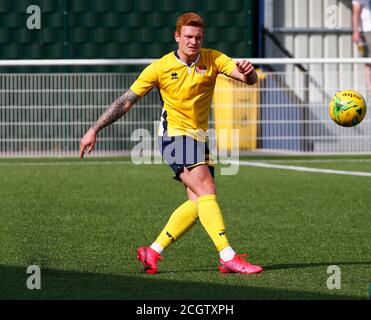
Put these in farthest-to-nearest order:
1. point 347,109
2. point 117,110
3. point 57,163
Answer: point 57,163, point 347,109, point 117,110

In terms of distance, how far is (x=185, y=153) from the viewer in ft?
30.0

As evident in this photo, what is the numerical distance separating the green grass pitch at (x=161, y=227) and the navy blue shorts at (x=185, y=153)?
2.49 feet

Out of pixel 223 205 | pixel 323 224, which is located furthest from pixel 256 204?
pixel 323 224

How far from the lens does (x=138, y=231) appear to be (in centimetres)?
1134

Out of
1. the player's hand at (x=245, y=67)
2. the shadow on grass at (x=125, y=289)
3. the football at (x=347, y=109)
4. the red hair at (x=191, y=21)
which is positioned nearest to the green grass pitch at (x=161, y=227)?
the shadow on grass at (x=125, y=289)

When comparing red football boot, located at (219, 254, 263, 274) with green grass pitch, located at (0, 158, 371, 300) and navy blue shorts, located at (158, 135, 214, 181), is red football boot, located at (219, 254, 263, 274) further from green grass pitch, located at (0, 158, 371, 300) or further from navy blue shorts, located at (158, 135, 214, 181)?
navy blue shorts, located at (158, 135, 214, 181)

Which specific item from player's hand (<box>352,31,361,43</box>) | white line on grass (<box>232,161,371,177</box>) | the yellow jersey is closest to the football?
the yellow jersey

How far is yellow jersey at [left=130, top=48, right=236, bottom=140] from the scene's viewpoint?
9148 millimetres

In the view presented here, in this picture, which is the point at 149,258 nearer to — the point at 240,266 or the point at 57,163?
the point at 240,266

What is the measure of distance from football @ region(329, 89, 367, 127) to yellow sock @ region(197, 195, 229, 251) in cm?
164

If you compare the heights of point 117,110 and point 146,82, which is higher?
point 146,82

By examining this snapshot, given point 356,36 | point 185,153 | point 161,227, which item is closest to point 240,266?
point 185,153

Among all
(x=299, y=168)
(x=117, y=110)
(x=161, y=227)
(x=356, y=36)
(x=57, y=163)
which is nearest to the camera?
(x=117, y=110)

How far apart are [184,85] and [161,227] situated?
108 inches
